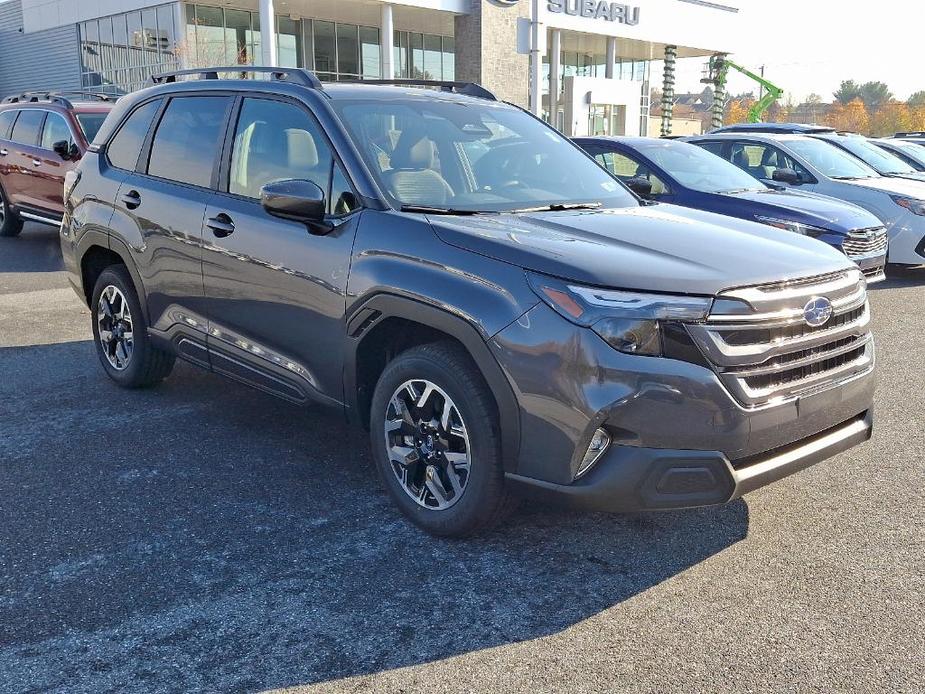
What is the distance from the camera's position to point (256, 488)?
432 cm

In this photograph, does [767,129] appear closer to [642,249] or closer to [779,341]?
[642,249]

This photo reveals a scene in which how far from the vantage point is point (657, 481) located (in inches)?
125

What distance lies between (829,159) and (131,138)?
30.4 ft

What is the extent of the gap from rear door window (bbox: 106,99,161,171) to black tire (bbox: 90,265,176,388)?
2.13 feet

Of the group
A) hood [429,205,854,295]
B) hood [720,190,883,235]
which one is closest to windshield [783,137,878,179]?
hood [720,190,883,235]

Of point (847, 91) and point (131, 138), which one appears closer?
point (131, 138)

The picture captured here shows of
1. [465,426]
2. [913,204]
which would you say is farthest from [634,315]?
[913,204]

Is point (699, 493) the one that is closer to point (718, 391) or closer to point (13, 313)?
point (718, 391)

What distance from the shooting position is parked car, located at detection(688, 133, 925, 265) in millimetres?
10836

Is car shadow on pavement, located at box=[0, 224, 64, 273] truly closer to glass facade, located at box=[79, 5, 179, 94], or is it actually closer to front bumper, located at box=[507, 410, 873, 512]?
front bumper, located at box=[507, 410, 873, 512]

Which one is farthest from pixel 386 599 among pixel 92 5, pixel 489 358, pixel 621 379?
pixel 92 5

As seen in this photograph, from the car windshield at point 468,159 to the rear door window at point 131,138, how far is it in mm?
1753

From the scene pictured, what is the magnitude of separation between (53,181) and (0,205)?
79.4 inches

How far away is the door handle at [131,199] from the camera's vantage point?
5349 mm
